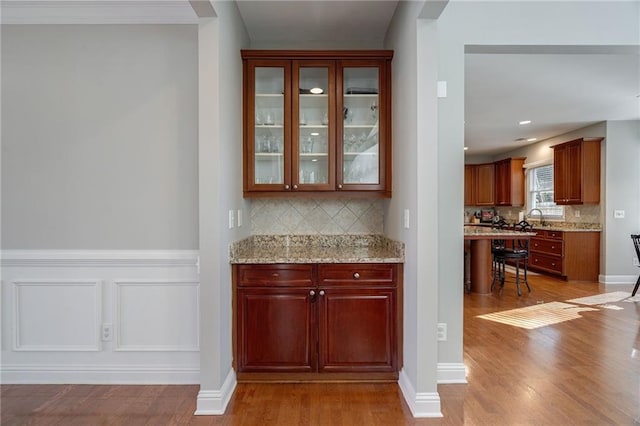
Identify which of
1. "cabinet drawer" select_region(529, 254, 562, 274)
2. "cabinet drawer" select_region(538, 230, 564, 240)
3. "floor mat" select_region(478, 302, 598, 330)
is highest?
"cabinet drawer" select_region(538, 230, 564, 240)

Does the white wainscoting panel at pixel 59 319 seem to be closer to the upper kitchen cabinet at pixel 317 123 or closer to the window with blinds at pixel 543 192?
the upper kitchen cabinet at pixel 317 123

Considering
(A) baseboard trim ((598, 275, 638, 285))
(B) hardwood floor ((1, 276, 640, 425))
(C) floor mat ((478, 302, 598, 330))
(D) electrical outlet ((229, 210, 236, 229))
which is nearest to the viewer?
(B) hardwood floor ((1, 276, 640, 425))

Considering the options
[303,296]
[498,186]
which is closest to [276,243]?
[303,296]

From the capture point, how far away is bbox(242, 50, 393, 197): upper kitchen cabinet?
2.74 metres

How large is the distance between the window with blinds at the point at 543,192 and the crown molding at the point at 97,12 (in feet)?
25.1

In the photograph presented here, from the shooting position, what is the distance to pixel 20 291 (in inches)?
98.1

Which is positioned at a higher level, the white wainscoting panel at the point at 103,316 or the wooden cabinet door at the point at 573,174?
the wooden cabinet door at the point at 573,174

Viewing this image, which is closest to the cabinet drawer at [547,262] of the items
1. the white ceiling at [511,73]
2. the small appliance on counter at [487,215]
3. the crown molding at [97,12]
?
the small appliance on counter at [487,215]

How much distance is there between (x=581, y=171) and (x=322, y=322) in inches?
240

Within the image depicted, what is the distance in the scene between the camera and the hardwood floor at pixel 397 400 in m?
2.06

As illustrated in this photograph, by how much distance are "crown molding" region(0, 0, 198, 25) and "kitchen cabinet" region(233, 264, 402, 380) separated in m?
1.90

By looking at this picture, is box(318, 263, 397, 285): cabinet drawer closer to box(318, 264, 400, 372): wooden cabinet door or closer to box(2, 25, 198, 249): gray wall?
box(318, 264, 400, 372): wooden cabinet door

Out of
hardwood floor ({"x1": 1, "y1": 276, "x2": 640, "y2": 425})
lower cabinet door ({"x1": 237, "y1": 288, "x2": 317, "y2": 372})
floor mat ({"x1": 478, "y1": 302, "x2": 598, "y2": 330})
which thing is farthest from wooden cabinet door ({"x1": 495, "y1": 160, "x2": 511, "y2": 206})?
lower cabinet door ({"x1": 237, "y1": 288, "x2": 317, "y2": 372})

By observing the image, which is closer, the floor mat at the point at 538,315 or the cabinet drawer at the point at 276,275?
the cabinet drawer at the point at 276,275
